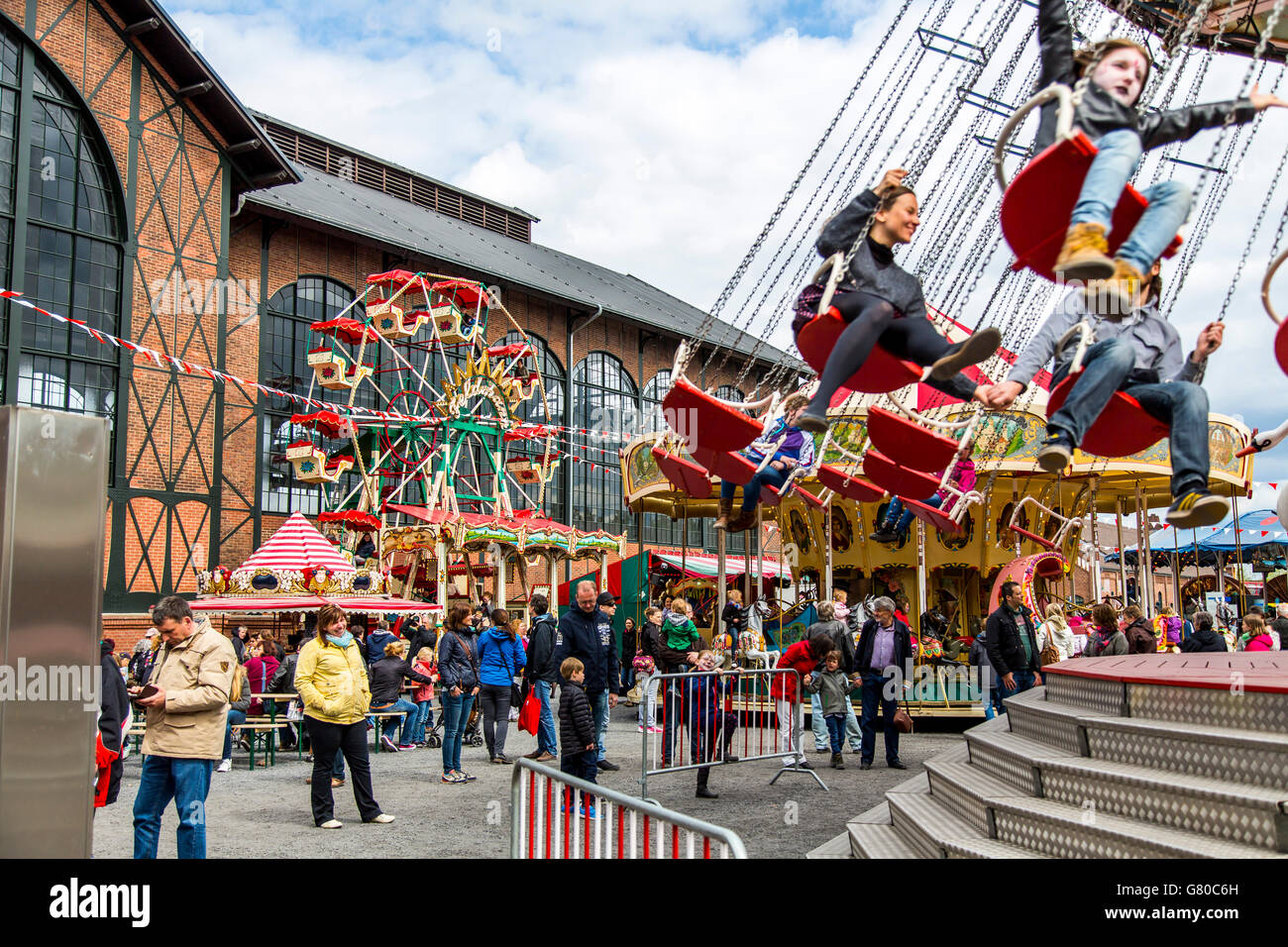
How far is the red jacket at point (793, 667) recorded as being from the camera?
8.98m

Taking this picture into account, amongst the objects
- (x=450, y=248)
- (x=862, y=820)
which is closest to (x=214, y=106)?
(x=450, y=248)

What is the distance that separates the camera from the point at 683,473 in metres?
8.09

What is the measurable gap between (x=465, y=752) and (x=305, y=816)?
3632 mm

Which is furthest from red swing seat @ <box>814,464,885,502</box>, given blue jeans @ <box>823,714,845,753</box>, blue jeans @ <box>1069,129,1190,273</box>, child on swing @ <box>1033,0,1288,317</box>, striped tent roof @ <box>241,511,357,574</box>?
Result: striped tent roof @ <box>241,511,357,574</box>

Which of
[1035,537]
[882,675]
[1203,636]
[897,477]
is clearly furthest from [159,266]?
[1203,636]

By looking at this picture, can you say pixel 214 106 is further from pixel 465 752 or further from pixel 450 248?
pixel 465 752

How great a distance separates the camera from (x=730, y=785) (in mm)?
8805

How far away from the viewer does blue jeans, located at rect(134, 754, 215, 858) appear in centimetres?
531

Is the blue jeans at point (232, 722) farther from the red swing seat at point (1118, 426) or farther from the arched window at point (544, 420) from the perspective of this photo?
the arched window at point (544, 420)

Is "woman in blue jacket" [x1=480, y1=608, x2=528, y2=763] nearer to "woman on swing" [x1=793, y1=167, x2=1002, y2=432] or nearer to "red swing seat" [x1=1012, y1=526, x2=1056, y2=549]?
"red swing seat" [x1=1012, y1=526, x2=1056, y2=549]

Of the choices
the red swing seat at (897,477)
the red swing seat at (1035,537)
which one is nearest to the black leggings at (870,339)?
the red swing seat at (897,477)

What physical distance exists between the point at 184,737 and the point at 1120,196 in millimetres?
4852

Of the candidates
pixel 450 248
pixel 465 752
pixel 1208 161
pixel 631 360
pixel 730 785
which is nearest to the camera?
pixel 1208 161
